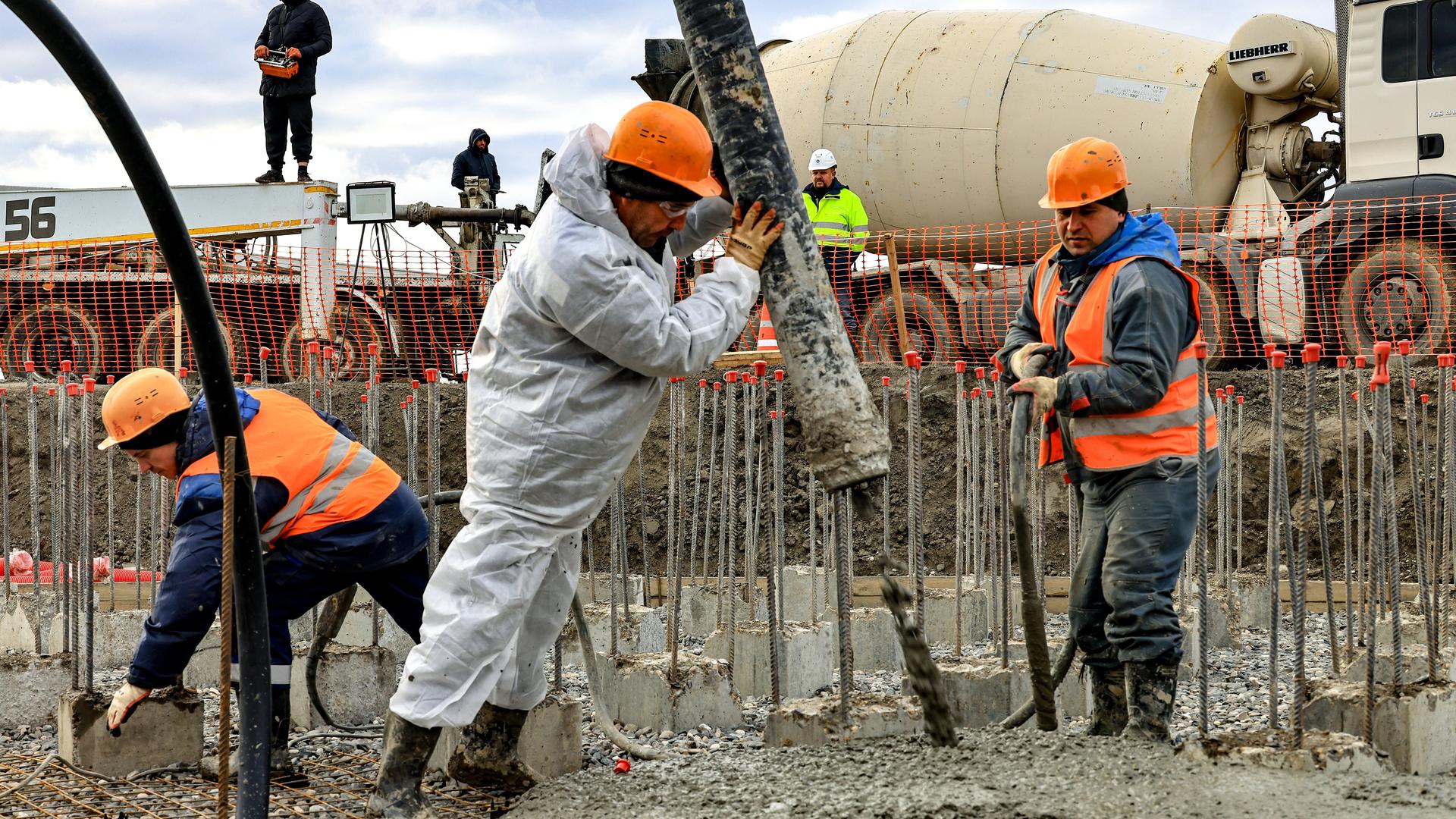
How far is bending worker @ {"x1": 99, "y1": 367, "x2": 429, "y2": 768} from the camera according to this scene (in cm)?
372

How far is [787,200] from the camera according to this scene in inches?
124

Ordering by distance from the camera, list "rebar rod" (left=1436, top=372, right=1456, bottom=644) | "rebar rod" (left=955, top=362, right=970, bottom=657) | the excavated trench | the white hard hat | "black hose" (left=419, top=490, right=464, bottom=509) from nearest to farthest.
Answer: "black hose" (left=419, top=490, right=464, bottom=509) → "rebar rod" (left=1436, top=372, right=1456, bottom=644) → "rebar rod" (left=955, top=362, right=970, bottom=657) → the excavated trench → the white hard hat

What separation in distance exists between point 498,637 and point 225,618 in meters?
0.83

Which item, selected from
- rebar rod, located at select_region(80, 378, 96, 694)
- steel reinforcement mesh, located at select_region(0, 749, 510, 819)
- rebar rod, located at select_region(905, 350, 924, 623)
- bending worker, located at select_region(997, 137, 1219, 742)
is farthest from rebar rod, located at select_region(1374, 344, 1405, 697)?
rebar rod, located at select_region(80, 378, 96, 694)

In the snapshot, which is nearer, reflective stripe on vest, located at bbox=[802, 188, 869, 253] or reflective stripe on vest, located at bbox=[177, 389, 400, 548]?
reflective stripe on vest, located at bbox=[177, 389, 400, 548]

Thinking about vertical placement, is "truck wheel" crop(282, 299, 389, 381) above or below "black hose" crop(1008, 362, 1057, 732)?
above

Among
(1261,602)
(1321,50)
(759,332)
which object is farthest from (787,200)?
(1321,50)

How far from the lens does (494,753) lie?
3754mm

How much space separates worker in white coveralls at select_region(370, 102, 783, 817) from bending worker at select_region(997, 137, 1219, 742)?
3.29ft

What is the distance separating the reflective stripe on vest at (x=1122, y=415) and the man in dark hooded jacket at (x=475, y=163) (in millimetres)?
9253

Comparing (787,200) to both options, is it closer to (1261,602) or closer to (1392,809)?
(1392,809)

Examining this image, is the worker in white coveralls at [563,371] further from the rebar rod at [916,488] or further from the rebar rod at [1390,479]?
the rebar rod at [1390,479]

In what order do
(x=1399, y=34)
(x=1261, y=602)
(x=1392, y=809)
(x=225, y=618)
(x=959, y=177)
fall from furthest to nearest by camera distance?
(x=959, y=177) < (x=1399, y=34) < (x=1261, y=602) < (x=1392, y=809) < (x=225, y=618)

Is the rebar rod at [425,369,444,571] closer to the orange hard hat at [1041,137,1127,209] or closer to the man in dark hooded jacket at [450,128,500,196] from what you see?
the orange hard hat at [1041,137,1127,209]
